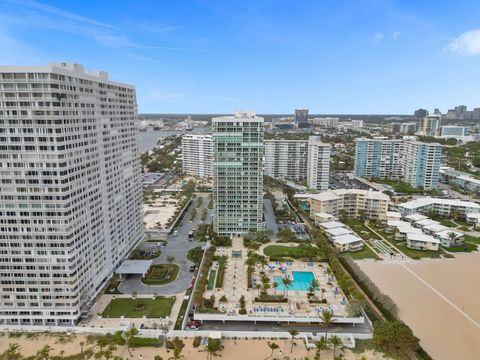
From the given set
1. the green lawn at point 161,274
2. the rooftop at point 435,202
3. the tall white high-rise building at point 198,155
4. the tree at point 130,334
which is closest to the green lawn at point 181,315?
the tree at point 130,334

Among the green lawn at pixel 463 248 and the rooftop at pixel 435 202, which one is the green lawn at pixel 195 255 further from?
the rooftop at pixel 435 202

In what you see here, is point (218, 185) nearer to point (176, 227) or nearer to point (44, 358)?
point (176, 227)

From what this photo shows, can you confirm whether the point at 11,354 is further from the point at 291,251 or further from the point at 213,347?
the point at 291,251

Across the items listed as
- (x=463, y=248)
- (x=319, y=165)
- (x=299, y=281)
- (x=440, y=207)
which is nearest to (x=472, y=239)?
(x=463, y=248)

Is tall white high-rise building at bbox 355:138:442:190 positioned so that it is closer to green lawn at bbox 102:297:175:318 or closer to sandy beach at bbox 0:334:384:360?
sandy beach at bbox 0:334:384:360

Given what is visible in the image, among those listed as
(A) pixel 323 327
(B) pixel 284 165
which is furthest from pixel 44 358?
(B) pixel 284 165

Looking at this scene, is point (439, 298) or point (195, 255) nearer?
point (439, 298)
